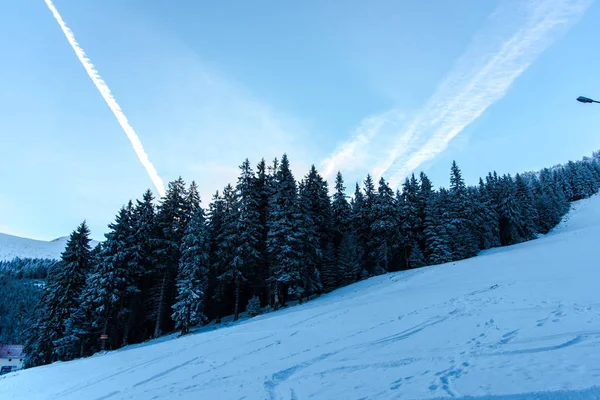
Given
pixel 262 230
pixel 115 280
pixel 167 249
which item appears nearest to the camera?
pixel 115 280

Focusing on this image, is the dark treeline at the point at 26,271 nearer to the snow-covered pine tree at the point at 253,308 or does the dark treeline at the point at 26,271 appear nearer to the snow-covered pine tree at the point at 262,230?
the snow-covered pine tree at the point at 262,230

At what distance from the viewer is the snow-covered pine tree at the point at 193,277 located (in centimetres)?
2892

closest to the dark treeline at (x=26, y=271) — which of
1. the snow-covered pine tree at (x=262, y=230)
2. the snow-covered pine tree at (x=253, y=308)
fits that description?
the snow-covered pine tree at (x=262, y=230)

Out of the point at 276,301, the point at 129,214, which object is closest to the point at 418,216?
the point at 276,301

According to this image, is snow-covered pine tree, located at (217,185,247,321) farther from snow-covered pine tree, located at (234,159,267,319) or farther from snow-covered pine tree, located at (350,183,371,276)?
snow-covered pine tree, located at (350,183,371,276)

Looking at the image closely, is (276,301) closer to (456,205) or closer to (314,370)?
(314,370)

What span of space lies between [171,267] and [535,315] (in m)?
33.0

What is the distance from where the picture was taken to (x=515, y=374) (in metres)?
6.18

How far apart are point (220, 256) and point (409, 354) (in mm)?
27463

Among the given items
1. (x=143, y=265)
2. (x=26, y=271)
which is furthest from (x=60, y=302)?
(x=26, y=271)

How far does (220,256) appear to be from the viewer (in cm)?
3353

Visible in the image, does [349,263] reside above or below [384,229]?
below

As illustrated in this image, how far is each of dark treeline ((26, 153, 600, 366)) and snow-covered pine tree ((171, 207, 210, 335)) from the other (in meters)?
0.11

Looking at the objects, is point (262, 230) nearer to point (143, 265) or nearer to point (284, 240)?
point (284, 240)
